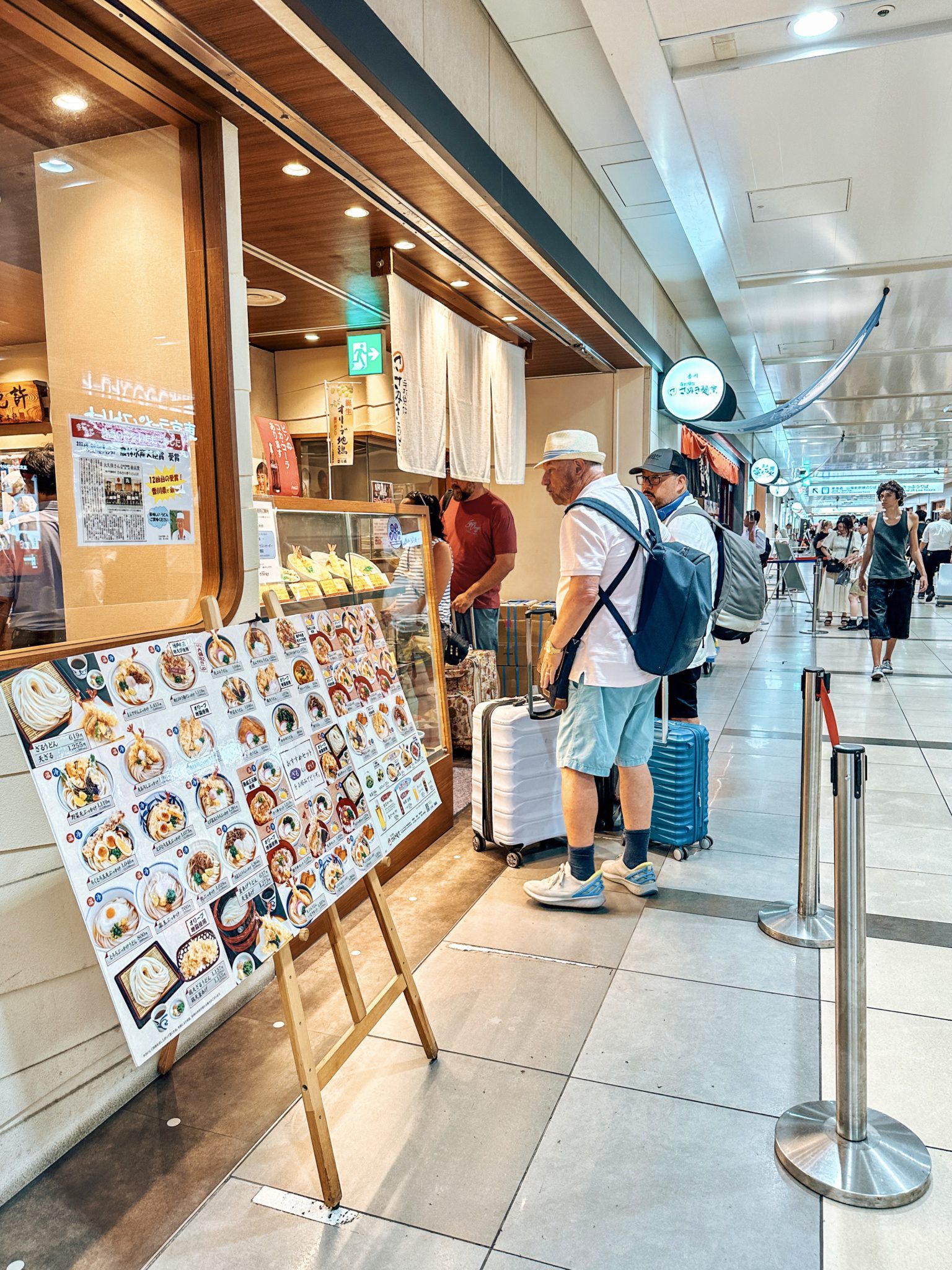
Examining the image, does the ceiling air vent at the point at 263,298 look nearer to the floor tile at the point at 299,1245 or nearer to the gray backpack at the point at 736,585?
the gray backpack at the point at 736,585

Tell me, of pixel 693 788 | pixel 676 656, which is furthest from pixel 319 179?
pixel 693 788

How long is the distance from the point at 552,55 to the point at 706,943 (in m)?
4.00

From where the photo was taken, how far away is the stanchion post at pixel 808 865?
3031mm

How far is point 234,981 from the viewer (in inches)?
68.7

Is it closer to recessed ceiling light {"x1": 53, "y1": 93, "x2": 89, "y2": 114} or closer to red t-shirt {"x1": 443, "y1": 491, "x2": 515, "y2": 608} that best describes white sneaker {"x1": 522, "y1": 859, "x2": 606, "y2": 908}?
red t-shirt {"x1": 443, "y1": 491, "x2": 515, "y2": 608}

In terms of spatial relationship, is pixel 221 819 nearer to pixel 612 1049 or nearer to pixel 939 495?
pixel 612 1049

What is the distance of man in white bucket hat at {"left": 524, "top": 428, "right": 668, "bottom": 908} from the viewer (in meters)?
3.12

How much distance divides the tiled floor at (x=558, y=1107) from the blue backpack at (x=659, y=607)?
1.01 m

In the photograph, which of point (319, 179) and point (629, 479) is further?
point (629, 479)

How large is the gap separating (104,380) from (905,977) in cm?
311

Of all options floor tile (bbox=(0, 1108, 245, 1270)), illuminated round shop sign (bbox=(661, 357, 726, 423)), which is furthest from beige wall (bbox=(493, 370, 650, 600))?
floor tile (bbox=(0, 1108, 245, 1270))

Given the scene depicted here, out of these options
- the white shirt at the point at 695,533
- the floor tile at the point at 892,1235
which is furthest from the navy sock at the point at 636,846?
the floor tile at the point at 892,1235

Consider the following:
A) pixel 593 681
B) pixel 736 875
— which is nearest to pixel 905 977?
pixel 736 875

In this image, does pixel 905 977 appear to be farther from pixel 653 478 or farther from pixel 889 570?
pixel 889 570
